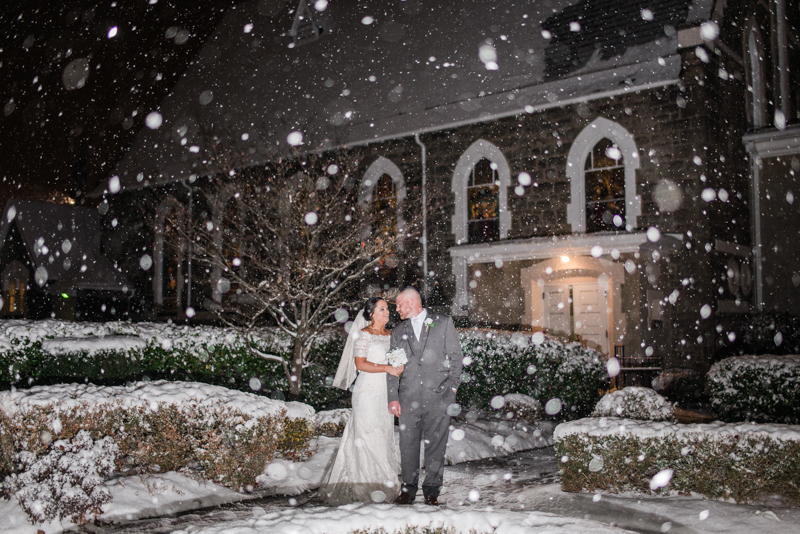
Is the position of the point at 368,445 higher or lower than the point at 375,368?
lower

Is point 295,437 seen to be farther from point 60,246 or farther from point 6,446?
point 60,246

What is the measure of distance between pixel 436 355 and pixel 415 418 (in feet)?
1.97

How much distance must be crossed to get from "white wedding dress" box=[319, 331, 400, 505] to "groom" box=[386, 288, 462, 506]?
0.33m

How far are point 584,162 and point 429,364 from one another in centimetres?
1000

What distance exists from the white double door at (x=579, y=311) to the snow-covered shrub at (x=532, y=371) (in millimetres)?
4137

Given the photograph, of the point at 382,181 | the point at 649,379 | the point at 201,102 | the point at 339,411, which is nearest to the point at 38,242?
the point at 201,102

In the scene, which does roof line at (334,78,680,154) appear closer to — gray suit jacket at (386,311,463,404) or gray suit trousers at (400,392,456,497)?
gray suit jacket at (386,311,463,404)

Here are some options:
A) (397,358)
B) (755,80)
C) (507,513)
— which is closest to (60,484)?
(397,358)

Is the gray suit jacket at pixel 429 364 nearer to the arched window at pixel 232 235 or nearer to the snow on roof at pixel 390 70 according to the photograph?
the arched window at pixel 232 235

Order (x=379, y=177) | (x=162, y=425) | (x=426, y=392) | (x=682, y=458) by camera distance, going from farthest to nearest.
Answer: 1. (x=379, y=177)
2. (x=162, y=425)
3. (x=426, y=392)
4. (x=682, y=458)

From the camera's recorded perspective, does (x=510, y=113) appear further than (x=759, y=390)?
Yes

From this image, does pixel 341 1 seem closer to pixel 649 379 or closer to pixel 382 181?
pixel 382 181

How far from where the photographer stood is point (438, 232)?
16.1 meters

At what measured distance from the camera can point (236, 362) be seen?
35.1 feet
